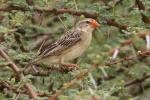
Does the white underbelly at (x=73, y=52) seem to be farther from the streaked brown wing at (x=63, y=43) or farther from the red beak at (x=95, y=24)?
the red beak at (x=95, y=24)

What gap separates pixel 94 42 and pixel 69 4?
1.51 meters

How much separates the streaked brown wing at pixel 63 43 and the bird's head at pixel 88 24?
0.10 m

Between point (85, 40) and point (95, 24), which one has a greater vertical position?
point (95, 24)

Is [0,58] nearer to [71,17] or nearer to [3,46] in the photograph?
[3,46]

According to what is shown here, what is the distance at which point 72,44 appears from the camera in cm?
A: 580

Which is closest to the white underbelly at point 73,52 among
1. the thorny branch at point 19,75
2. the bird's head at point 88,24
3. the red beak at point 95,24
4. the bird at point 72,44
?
the bird at point 72,44

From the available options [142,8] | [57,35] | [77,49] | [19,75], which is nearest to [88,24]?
[77,49]

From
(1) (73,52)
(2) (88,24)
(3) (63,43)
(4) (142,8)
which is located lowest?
(1) (73,52)

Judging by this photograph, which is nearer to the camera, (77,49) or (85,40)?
(77,49)

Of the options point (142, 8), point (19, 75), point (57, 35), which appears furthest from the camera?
point (57, 35)

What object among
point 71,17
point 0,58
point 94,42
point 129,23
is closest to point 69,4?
point 71,17

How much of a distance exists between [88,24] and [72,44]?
0.93 feet

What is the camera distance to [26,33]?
6.02m

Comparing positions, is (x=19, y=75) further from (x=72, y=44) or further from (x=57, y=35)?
(x=57, y=35)
